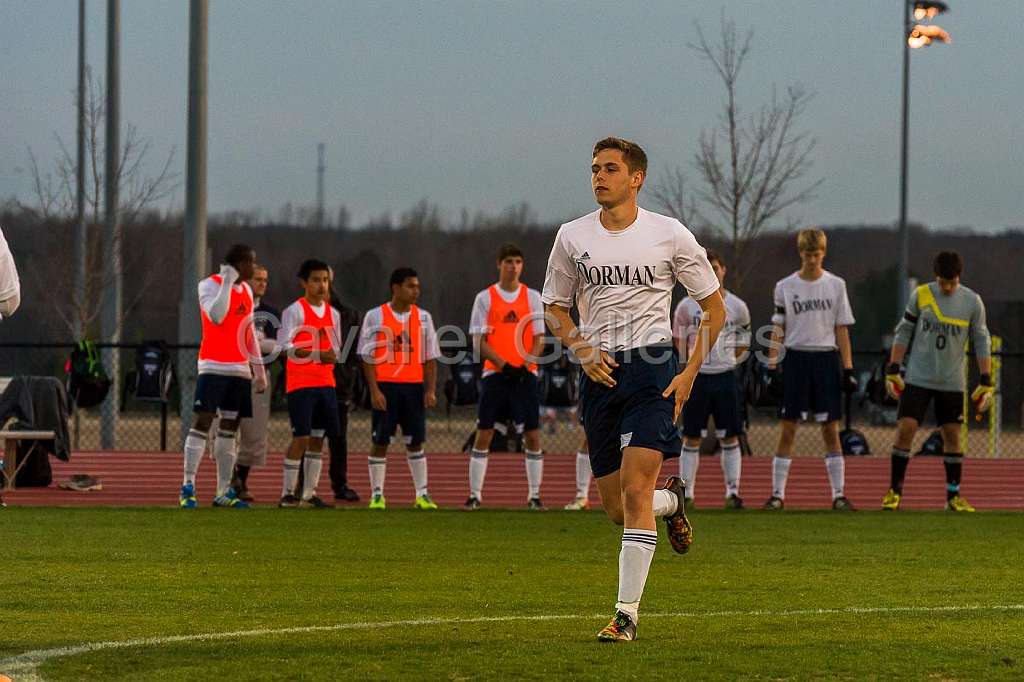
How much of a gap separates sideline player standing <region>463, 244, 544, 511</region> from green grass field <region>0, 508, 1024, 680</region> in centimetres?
131

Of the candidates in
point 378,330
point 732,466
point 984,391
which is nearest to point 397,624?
point 378,330

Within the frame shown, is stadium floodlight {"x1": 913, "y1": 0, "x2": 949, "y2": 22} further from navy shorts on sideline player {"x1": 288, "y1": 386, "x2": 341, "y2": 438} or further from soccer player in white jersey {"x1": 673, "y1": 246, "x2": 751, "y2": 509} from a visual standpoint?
navy shorts on sideline player {"x1": 288, "y1": 386, "x2": 341, "y2": 438}

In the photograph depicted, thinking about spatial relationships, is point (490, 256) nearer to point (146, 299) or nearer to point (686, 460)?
point (146, 299)

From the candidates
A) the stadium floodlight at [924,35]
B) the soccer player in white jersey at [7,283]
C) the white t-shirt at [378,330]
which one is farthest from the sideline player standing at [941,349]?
the stadium floodlight at [924,35]

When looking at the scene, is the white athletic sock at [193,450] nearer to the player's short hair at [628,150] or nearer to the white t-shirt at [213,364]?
the white t-shirt at [213,364]

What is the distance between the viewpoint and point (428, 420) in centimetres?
3272

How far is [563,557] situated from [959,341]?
5.08 metres

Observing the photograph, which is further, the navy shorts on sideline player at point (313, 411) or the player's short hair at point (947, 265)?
the navy shorts on sideline player at point (313, 411)

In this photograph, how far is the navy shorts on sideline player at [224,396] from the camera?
13055 millimetres

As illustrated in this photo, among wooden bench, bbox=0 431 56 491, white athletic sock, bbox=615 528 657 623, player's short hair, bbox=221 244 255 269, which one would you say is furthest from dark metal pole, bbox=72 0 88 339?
white athletic sock, bbox=615 528 657 623

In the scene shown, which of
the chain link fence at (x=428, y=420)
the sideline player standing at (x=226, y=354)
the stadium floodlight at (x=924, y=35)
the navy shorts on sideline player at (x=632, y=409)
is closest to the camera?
the navy shorts on sideline player at (x=632, y=409)

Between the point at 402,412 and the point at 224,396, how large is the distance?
5.02 feet

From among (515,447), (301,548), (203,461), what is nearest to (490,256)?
(515,447)

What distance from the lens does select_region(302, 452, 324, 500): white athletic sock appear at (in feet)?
45.6
